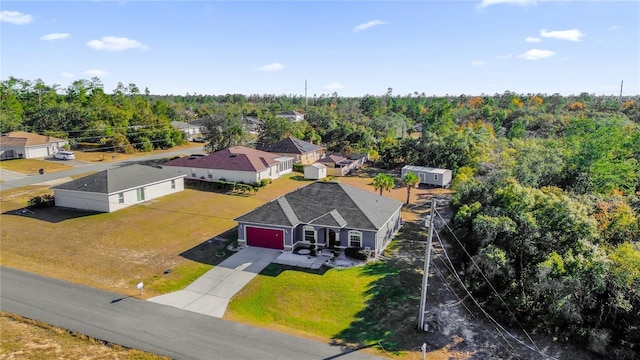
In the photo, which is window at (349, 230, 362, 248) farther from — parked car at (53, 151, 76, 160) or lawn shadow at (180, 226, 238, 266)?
parked car at (53, 151, 76, 160)

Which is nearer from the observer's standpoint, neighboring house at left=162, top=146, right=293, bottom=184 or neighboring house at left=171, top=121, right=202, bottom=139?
neighboring house at left=162, top=146, right=293, bottom=184

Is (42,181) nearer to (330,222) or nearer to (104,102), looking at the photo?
(330,222)

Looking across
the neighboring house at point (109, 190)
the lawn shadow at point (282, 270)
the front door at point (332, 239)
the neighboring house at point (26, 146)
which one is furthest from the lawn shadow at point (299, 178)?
the neighboring house at point (26, 146)

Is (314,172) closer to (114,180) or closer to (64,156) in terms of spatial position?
(114,180)

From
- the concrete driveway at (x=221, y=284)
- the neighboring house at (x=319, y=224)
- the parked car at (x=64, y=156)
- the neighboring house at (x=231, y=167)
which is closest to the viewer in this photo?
the concrete driveway at (x=221, y=284)

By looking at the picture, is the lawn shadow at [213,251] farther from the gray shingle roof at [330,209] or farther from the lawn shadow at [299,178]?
the lawn shadow at [299,178]

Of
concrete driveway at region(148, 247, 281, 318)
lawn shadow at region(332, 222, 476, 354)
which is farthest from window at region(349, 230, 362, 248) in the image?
concrete driveway at region(148, 247, 281, 318)

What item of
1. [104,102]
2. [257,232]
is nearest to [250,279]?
[257,232]
